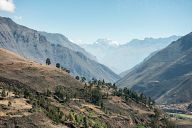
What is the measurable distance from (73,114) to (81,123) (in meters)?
10.5

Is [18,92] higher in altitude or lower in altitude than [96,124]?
higher

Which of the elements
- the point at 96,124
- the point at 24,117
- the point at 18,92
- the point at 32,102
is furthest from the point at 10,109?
the point at 96,124

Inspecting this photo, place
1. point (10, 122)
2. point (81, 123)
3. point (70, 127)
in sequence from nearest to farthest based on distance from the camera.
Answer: point (10, 122) < point (70, 127) < point (81, 123)

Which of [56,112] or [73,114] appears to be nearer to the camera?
[56,112]

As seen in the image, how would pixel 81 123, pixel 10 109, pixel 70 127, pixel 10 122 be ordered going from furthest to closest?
pixel 81 123
pixel 70 127
pixel 10 109
pixel 10 122

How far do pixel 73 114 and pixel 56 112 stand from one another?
697 inches

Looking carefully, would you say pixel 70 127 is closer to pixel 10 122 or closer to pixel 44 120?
pixel 44 120

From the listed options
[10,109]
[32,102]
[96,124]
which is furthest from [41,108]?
[96,124]

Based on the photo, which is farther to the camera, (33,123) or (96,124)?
(96,124)

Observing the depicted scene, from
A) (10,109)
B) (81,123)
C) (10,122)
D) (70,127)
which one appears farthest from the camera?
(81,123)

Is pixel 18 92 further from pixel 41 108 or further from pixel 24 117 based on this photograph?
pixel 24 117

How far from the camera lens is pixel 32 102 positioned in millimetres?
184000

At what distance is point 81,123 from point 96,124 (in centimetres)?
1190

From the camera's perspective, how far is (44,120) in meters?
167
